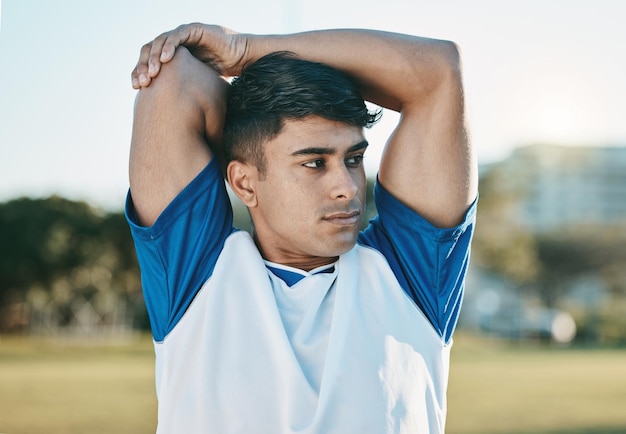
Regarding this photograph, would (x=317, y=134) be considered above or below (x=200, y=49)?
below

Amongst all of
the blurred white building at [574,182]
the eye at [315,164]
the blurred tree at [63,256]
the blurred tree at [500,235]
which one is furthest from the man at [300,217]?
the blurred white building at [574,182]

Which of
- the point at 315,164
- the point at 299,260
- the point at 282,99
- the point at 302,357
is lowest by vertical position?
the point at 302,357

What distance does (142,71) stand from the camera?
1.77 metres

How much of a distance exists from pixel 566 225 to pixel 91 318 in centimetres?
3115

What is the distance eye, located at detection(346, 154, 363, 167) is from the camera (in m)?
1.74

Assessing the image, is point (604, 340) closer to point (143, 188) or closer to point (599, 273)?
point (599, 273)

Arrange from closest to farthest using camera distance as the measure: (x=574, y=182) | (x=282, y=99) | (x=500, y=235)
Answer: (x=282, y=99), (x=500, y=235), (x=574, y=182)

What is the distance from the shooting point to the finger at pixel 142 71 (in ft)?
5.77

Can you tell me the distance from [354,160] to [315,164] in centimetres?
9

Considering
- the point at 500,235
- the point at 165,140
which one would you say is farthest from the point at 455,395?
the point at 500,235

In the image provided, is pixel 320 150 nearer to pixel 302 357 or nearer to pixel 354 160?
pixel 354 160

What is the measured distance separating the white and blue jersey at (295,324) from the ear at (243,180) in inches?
2.5

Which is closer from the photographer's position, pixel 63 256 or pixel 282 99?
pixel 282 99

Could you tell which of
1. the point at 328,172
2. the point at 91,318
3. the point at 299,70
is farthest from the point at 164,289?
A: the point at 91,318
